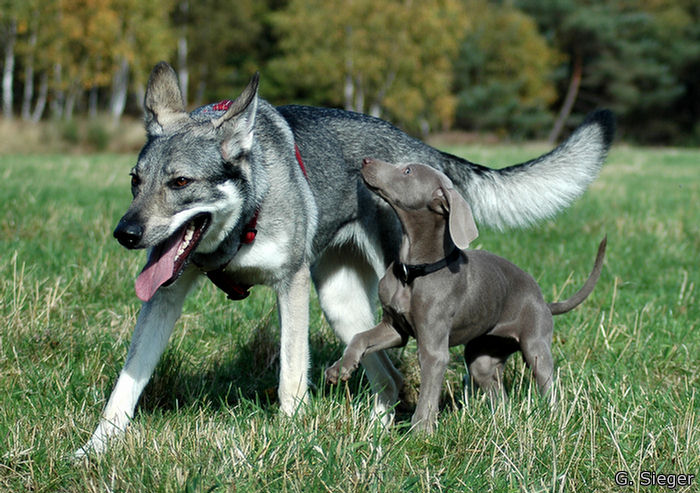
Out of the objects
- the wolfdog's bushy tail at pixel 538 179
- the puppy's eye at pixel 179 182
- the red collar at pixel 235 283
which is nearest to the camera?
the puppy's eye at pixel 179 182

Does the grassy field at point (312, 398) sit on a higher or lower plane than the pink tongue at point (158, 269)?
lower

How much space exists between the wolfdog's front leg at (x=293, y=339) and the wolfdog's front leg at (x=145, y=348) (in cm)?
47

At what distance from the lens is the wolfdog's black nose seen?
2.79 metres

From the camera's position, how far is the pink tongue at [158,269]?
2.96 meters

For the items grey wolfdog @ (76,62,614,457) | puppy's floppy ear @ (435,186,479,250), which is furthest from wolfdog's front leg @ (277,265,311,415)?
puppy's floppy ear @ (435,186,479,250)

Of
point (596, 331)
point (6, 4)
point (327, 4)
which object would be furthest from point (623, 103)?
point (596, 331)

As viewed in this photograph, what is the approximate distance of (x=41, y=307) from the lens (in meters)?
4.35

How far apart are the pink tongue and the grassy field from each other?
1.76 ft

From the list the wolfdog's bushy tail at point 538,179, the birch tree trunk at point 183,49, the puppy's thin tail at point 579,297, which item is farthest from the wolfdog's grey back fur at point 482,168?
the birch tree trunk at point 183,49

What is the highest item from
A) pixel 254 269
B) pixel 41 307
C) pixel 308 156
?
pixel 308 156

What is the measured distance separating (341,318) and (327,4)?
131 ft

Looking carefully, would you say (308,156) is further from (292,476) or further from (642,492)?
(642,492)

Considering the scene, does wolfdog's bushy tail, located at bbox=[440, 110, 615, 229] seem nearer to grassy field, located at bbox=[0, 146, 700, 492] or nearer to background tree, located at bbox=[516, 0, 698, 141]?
grassy field, located at bbox=[0, 146, 700, 492]
